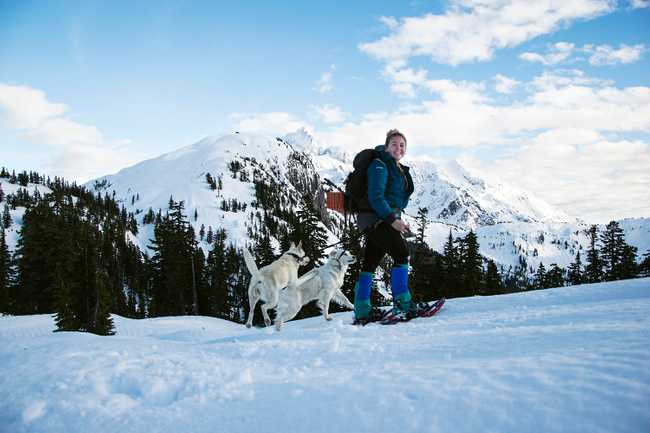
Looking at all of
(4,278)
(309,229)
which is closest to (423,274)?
(309,229)

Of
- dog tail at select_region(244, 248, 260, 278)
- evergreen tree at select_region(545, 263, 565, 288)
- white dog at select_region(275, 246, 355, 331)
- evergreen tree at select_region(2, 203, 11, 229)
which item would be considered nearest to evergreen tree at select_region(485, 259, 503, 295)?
evergreen tree at select_region(545, 263, 565, 288)

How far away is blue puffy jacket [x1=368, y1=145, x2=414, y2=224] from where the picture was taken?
217 inches

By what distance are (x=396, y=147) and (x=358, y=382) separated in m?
4.20

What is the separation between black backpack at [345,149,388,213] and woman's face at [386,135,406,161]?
0.92 ft

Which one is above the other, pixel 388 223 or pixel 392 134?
pixel 392 134

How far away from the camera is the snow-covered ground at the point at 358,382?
5.87ft

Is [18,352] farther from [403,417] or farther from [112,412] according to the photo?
[403,417]

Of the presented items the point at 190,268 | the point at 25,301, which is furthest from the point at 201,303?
the point at 25,301

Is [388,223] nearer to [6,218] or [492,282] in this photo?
[492,282]

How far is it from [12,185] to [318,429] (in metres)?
205

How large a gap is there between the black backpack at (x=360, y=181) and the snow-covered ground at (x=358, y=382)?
223 cm

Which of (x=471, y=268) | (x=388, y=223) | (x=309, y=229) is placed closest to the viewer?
(x=388, y=223)

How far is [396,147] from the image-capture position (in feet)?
19.4

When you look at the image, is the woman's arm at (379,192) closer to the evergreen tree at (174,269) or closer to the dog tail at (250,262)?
the dog tail at (250,262)
